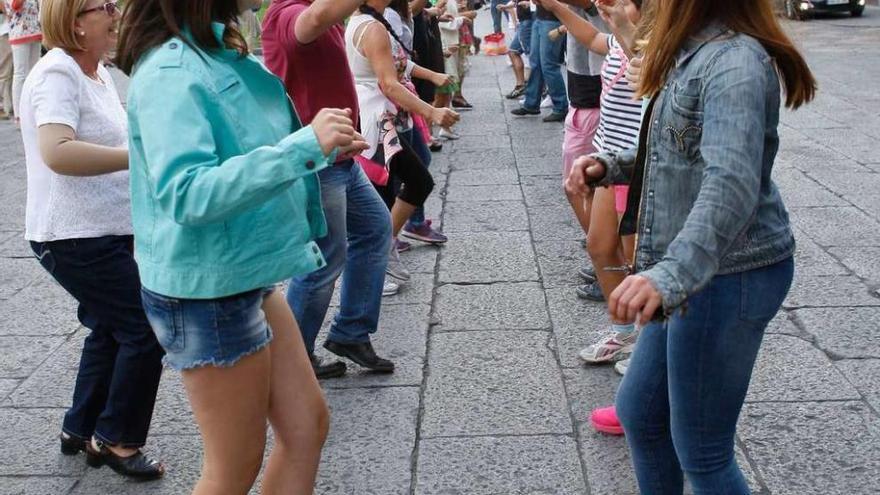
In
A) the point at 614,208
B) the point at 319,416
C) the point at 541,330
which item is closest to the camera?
the point at 319,416

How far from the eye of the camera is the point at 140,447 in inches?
137

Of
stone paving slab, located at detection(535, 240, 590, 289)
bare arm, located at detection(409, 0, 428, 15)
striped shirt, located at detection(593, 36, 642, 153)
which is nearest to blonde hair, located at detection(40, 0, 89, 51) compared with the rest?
striped shirt, located at detection(593, 36, 642, 153)

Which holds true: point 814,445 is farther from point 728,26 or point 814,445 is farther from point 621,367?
point 728,26

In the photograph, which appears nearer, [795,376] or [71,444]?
[71,444]

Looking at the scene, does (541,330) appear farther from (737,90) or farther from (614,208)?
(737,90)

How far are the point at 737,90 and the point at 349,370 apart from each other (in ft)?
8.51

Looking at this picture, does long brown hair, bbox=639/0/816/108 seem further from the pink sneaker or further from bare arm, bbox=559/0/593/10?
bare arm, bbox=559/0/593/10

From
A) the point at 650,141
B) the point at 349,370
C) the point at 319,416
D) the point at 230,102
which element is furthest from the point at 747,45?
the point at 349,370

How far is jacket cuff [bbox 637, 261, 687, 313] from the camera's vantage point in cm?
190

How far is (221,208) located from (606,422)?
1932mm

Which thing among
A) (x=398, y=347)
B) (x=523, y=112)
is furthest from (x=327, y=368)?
(x=523, y=112)

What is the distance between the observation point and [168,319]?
229 centimetres

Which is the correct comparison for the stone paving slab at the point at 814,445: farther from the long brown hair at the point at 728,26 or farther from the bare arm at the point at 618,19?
the long brown hair at the point at 728,26

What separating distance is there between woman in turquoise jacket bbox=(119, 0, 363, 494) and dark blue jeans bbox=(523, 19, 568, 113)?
27.5 feet
